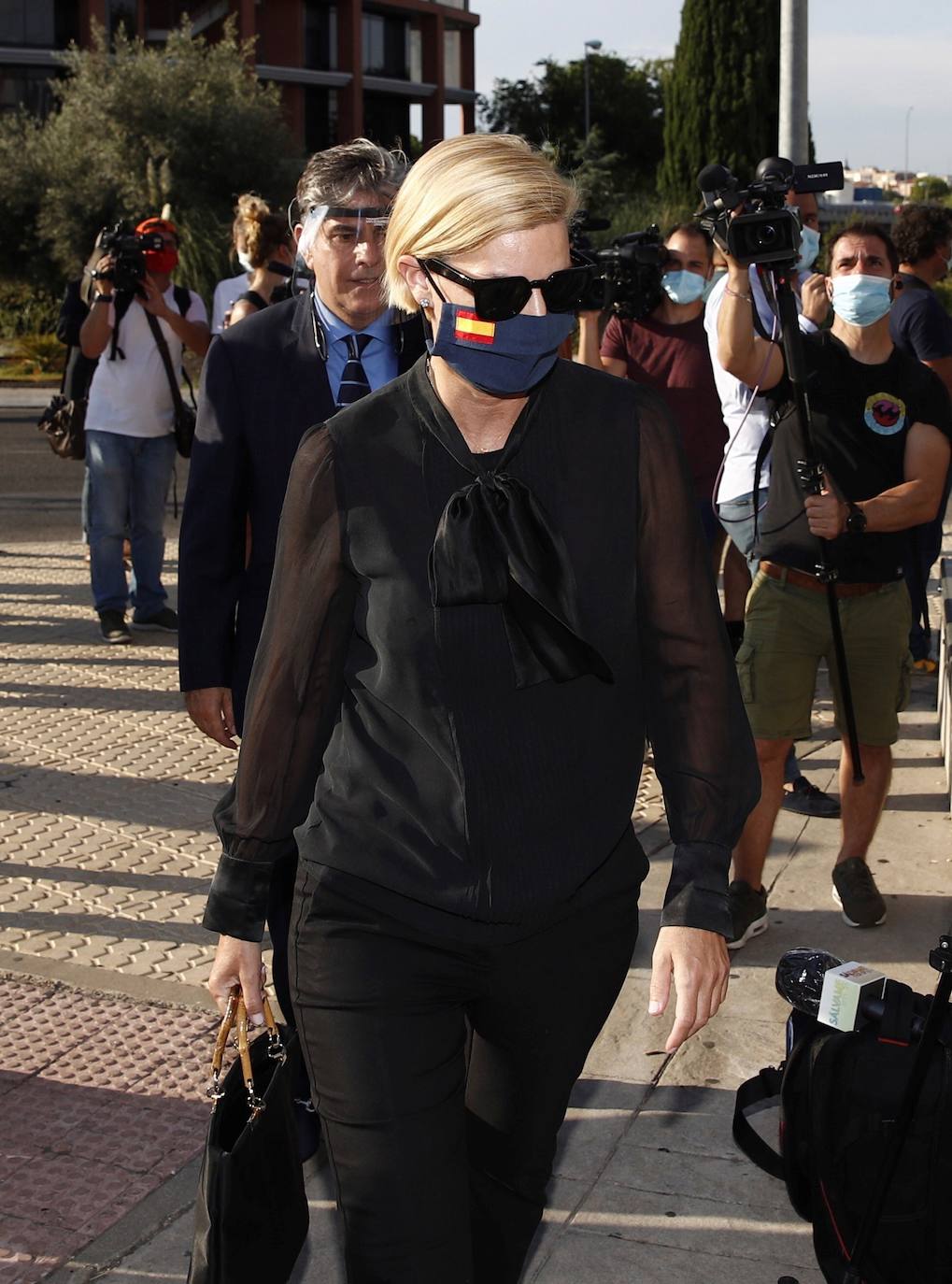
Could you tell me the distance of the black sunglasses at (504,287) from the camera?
209 cm

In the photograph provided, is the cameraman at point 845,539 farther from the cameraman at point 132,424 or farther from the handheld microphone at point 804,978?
the cameraman at point 132,424

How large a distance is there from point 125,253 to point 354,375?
529 cm

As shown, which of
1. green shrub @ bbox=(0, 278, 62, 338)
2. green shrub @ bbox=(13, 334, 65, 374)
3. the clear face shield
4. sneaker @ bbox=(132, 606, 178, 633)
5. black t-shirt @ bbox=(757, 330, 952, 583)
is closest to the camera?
the clear face shield

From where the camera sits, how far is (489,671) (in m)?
2.11

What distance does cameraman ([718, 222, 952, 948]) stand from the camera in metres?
4.71

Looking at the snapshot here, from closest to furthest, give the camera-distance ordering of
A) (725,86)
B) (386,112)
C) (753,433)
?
(753,433) < (725,86) < (386,112)

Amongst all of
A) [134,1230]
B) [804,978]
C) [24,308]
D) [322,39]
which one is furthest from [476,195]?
[322,39]

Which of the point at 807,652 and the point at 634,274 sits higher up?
Answer: the point at 634,274

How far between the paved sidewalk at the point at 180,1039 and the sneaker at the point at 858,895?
0.05 m

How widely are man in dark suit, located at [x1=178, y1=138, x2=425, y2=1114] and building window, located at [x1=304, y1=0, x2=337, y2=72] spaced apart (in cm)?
5626

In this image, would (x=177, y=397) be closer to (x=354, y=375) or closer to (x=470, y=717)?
(x=354, y=375)

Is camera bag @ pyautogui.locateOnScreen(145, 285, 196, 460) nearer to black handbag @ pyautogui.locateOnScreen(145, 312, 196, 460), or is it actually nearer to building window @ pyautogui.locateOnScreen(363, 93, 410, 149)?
black handbag @ pyautogui.locateOnScreen(145, 312, 196, 460)

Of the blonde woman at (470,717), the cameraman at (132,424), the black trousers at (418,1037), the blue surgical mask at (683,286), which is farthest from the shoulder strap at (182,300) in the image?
the black trousers at (418,1037)

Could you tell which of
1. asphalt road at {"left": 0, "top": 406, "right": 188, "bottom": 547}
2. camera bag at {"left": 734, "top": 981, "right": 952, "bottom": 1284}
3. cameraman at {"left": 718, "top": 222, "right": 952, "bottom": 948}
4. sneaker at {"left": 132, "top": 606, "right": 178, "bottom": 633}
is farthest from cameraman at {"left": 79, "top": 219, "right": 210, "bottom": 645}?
camera bag at {"left": 734, "top": 981, "right": 952, "bottom": 1284}
